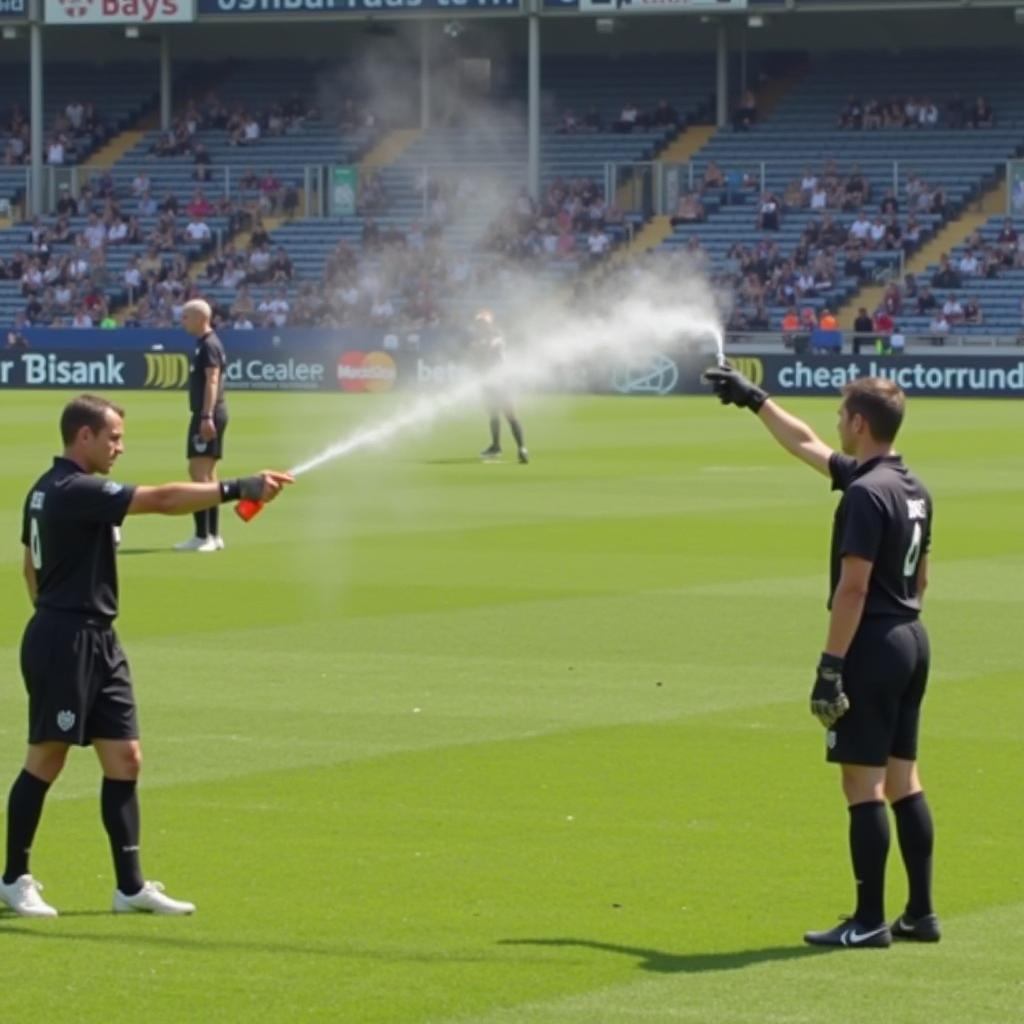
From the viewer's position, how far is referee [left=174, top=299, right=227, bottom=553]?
75.9 ft

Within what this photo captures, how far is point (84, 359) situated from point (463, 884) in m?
50.0

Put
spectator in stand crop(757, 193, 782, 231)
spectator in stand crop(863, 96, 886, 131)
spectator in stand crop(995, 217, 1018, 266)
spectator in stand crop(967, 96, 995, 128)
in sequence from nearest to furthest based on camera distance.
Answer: spectator in stand crop(995, 217, 1018, 266)
spectator in stand crop(757, 193, 782, 231)
spectator in stand crop(967, 96, 995, 128)
spectator in stand crop(863, 96, 886, 131)

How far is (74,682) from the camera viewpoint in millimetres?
9312

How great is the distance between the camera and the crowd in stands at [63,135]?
74812 mm

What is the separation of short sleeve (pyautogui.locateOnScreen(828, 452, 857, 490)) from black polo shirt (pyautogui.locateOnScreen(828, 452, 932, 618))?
0.15m

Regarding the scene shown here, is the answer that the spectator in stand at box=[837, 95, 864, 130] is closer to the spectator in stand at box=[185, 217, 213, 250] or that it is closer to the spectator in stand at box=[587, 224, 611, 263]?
the spectator in stand at box=[587, 224, 611, 263]

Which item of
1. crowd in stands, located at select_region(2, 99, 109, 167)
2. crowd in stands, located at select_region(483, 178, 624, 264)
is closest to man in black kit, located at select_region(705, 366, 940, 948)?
crowd in stands, located at select_region(483, 178, 624, 264)

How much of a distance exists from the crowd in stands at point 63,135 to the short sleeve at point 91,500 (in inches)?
2609

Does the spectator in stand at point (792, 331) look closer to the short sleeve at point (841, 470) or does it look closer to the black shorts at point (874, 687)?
the short sleeve at point (841, 470)

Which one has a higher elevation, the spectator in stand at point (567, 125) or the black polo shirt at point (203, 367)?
the spectator in stand at point (567, 125)

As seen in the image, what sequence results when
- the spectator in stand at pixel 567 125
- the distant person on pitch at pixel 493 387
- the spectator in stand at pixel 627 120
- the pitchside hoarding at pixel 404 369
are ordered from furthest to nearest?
the spectator in stand at pixel 567 125, the spectator in stand at pixel 627 120, the pitchside hoarding at pixel 404 369, the distant person on pitch at pixel 493 387

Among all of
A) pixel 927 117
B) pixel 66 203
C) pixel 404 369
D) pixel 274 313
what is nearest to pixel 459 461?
pixel 404 369

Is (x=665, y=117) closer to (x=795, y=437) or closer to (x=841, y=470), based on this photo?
(x=795, y=437)

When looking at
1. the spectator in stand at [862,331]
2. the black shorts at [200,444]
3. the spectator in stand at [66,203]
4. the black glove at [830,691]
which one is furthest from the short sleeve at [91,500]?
the spectator in stand at [66,203]
